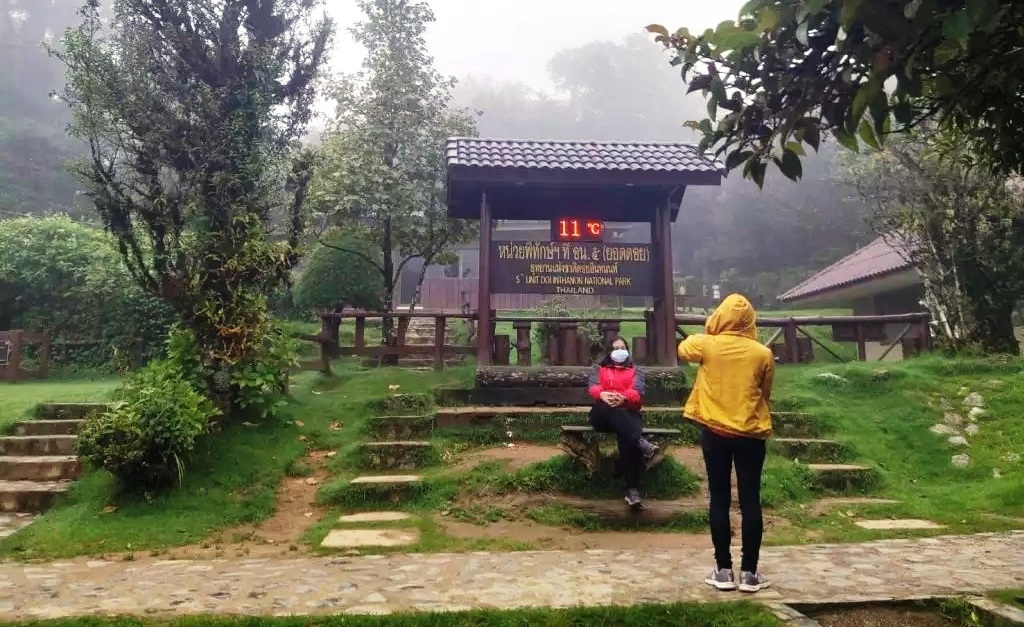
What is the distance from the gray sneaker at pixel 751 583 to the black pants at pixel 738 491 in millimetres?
35

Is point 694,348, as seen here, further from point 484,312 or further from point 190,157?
point 190,157

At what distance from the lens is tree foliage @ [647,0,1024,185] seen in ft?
8.95

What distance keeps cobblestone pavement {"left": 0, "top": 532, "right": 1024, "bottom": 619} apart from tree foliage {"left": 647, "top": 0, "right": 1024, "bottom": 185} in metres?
2.61

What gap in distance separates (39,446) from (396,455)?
4.26 meters

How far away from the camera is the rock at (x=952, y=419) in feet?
28.8

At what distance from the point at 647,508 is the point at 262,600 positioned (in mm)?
3757

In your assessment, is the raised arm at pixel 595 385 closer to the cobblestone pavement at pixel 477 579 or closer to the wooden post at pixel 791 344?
the cobblestone pavement at pixel 477 579

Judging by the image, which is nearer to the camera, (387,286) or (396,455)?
(396,455)

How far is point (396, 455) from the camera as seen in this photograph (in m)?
7.79

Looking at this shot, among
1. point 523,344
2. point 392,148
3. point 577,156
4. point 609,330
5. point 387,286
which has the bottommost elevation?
point 523,344

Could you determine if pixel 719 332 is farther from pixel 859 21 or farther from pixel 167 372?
pixel 167 372

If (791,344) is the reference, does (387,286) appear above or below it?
above

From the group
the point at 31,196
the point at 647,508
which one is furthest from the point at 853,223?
the point at 31,196

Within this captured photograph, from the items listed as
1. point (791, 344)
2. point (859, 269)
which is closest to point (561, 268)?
point (791, 344)
